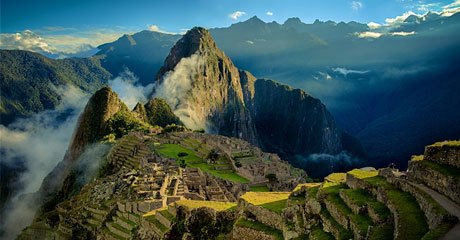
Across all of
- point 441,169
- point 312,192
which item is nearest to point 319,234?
point 441,169

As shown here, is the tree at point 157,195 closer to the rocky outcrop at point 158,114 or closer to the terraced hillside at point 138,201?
the terraced hillside at point 138,201

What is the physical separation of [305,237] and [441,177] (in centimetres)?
524

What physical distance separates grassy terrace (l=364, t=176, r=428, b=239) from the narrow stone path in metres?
0.61

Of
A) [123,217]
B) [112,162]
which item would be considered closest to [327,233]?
[123,217]

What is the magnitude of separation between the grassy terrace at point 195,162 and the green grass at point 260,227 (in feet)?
120

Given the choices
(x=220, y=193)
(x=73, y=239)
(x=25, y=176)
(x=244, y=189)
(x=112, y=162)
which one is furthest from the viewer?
(x=25, y=176)

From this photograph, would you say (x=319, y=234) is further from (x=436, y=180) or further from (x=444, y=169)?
(x=444, y=169)

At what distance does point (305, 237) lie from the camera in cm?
1778

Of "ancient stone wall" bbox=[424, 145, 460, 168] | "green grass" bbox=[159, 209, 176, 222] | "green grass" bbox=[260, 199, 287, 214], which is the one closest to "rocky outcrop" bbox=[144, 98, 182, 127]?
"green grass" bbox=[159, 209, 176, 222]

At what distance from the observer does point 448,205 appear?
14930 millimetres

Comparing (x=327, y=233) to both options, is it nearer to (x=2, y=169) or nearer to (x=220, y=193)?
(x=220, y=193)

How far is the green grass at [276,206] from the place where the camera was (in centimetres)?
2050

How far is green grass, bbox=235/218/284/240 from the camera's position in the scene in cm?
1956

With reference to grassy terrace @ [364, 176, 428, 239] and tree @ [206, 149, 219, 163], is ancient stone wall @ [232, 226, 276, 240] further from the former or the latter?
tree @ [206, 149, 219, 163]
